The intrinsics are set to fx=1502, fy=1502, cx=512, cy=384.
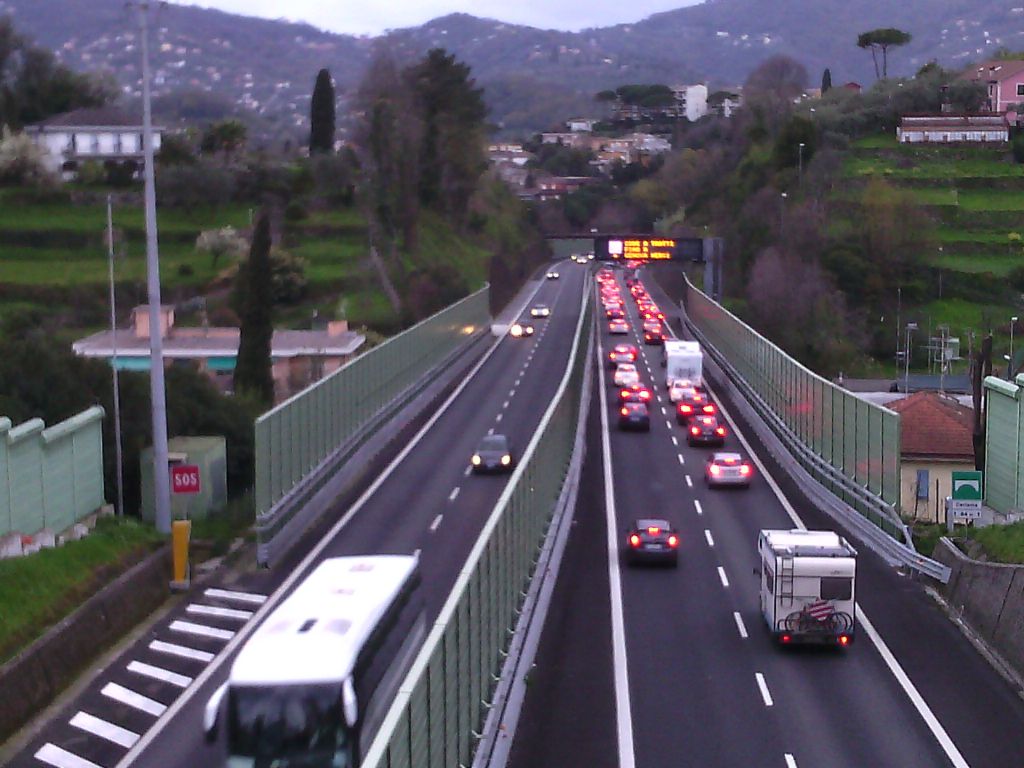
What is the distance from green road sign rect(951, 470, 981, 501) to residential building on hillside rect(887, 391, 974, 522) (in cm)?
1819

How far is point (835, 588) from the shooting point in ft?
76.7

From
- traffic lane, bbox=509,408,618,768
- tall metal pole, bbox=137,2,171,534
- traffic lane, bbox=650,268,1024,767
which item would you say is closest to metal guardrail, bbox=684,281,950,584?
traffic lane, bbox=650,268,1024,767

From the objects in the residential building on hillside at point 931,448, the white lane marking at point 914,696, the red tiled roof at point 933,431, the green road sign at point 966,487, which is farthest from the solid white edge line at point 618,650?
the red tiled roof at point 933,431

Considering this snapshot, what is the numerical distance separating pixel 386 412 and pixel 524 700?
24622 millimetres

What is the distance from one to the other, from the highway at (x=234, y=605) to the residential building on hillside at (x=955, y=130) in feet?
258

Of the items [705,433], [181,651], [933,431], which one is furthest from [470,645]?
[933,431]

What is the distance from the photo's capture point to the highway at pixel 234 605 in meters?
19.0

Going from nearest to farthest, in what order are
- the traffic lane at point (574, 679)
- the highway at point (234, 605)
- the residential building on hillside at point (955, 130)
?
1. the traffic lane at point (574, 679)
2. the highway at point (234, 605)
3. the residential building on hillside at point (955, 130)

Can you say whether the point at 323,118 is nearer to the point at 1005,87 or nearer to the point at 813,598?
the point at 1005,87

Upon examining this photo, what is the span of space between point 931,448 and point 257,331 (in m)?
21.7

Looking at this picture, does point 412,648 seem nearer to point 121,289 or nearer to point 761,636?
point 761,636

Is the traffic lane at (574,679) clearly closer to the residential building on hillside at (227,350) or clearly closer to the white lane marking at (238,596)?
the white lane marking at (238,596)

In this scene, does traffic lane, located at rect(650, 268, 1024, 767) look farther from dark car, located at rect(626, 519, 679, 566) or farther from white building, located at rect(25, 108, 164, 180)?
white building, located at rect(25, 108, 164, 180)

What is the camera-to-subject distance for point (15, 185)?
94.4 metres
